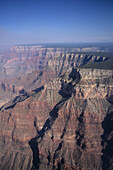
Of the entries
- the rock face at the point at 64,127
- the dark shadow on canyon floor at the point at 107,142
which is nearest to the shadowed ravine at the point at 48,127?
the rock face at the point at 64,127

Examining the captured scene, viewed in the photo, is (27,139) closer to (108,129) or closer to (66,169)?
(66,169)

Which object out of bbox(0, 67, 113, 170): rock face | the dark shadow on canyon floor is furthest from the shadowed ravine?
the dark shadow on canyon floor

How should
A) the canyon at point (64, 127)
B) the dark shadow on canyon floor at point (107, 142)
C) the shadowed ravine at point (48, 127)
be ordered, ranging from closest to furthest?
the dark shadow on canyon floor at point (107, 142), the canyon at point (64, 127), the shadowed ravine at point (48, 127)

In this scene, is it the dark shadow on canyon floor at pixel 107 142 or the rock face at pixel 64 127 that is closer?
the dark shadow on canyon floor at pixel 107 142

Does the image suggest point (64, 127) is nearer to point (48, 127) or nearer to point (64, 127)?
point (64, 127)

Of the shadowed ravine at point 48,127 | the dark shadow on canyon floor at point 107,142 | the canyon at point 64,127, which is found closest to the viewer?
the dark shadow on canyon floor at point 107,142

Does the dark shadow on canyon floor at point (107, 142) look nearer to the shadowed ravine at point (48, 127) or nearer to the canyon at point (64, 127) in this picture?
the canyon at point (64, 127)

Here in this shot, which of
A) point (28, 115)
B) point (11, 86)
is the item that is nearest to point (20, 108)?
point (28, 115)

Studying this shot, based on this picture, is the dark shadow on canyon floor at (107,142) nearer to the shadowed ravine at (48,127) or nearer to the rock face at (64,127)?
the rock face at (64,127)

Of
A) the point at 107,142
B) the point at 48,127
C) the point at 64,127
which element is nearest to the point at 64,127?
the point at 64,127

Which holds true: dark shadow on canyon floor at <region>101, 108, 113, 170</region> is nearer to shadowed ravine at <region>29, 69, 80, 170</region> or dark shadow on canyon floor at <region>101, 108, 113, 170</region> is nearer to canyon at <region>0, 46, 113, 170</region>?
canyon at <region>0, 46, 113, 170</region>
